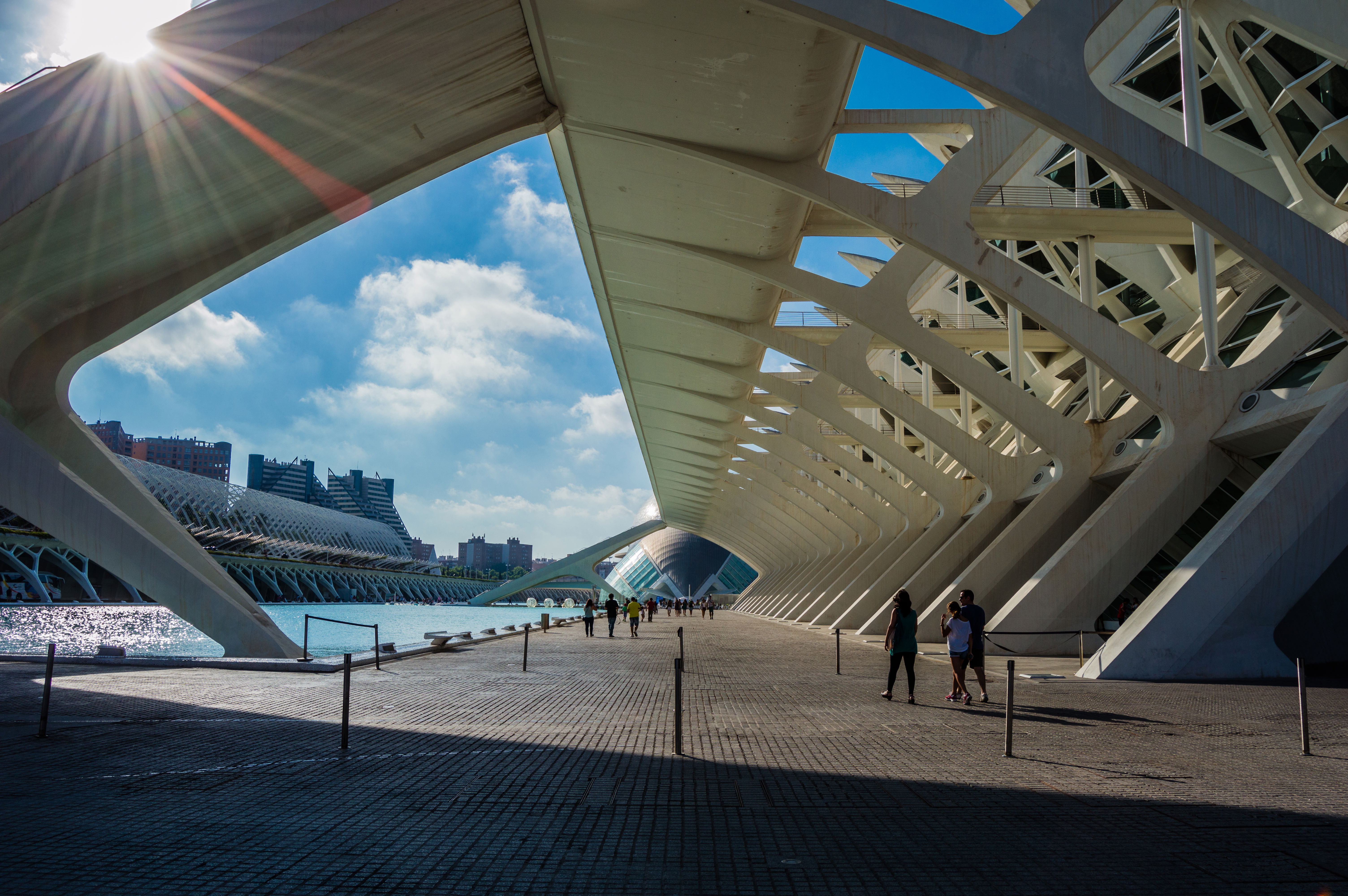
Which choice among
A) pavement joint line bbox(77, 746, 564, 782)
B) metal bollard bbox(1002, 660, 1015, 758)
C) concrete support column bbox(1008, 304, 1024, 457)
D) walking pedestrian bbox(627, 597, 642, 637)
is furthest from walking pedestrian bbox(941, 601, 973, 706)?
walking pedestrian bbox(627, 597, 642, 637)

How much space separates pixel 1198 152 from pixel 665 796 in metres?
10.5

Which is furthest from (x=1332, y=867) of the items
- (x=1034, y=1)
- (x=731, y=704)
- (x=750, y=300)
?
(x=750, y=300)

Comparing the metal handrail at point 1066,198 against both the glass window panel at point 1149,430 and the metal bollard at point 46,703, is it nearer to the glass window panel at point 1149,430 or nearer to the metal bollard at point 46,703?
the glass window panel at point 1149,430

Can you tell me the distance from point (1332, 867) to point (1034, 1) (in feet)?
51.9

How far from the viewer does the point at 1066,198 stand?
19.2m

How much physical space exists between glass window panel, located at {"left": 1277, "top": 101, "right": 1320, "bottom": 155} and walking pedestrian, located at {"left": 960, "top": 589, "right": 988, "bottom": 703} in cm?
1103

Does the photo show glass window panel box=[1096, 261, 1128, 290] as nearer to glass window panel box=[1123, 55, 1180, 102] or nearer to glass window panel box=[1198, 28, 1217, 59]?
glass window panel box=[1123, 55, 1180, 102]

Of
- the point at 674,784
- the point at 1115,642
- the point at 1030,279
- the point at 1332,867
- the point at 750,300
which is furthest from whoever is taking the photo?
the point at 750,300

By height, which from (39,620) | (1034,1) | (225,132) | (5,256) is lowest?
(39,620)

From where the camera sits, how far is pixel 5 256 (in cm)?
1145

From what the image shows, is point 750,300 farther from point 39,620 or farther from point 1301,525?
point 39,620

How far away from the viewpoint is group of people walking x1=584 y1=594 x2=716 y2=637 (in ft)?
88.6

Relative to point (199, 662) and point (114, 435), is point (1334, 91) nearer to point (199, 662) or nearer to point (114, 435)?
point (199, 662)

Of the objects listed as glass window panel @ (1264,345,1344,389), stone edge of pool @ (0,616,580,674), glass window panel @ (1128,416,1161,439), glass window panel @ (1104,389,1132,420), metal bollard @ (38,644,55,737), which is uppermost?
glass window panel @ (1104,389,1132,420)
